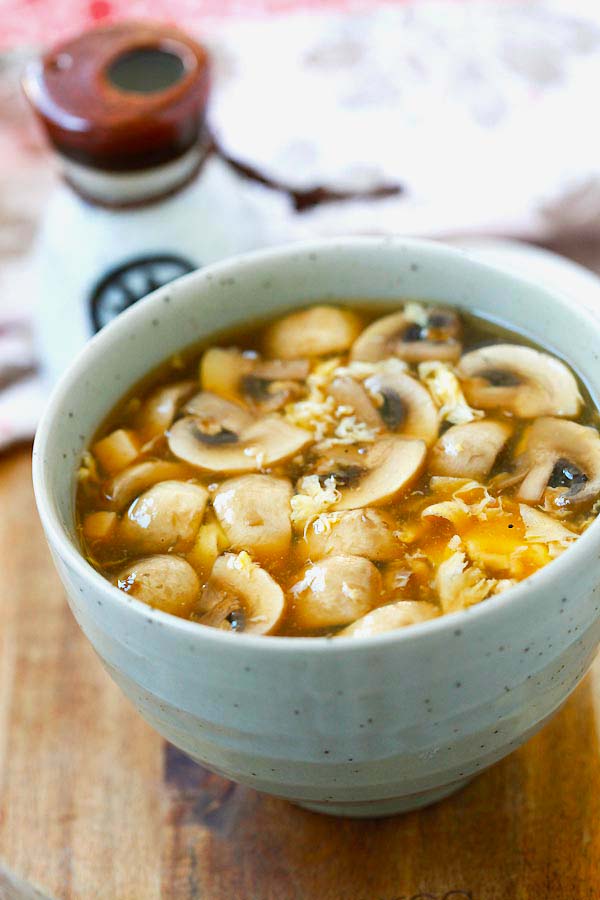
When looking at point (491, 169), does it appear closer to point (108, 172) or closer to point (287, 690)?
point (108, 172)

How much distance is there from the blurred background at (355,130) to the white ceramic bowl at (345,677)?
81 cm

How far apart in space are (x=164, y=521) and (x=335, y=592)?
9.6 inches

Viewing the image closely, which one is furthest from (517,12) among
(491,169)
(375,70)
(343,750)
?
(343,750)

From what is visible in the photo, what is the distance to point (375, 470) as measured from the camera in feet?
4.29

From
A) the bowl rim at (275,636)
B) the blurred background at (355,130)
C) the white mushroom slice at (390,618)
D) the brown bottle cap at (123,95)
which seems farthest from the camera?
the blurred background at (355,130)

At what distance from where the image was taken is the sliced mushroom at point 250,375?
1464 millimetres

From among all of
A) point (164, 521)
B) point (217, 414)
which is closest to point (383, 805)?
point (164, 521)

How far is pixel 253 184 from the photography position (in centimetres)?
227

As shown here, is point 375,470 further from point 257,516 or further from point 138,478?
point 138,478

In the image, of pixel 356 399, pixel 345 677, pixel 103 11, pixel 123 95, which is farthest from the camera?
pixel 103 11

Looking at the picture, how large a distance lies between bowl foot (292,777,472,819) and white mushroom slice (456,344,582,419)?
457mm

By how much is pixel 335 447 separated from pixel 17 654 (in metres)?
0.58

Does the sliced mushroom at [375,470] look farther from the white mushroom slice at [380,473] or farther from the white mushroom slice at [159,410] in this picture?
the white mushroom slice at [159,410]

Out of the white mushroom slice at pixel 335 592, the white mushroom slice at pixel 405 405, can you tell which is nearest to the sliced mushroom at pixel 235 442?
the white mushroom slice at pixel 405 405
